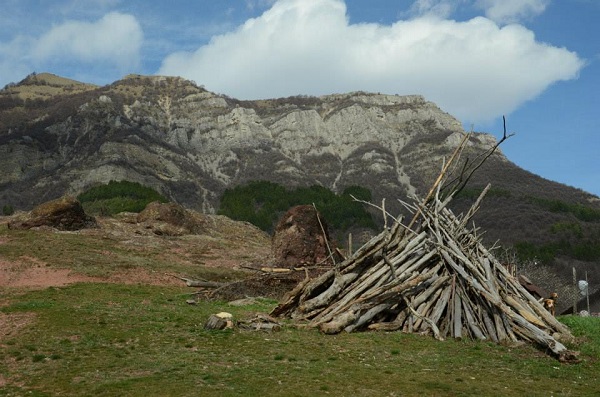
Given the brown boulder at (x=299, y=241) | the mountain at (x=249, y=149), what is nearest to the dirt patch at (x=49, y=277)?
the brown boulder at (x=299, y=241)

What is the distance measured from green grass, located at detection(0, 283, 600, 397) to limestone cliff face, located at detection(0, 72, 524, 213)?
85155 mm

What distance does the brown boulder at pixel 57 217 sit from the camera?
1464 inches

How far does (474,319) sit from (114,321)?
33.6 ft

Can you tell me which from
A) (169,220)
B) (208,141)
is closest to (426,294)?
(169,220)

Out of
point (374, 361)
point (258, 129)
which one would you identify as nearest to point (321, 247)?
point (374, 361)

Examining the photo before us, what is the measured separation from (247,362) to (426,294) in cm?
667

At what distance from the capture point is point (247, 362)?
1120cm

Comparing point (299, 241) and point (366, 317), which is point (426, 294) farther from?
point (299, 241)

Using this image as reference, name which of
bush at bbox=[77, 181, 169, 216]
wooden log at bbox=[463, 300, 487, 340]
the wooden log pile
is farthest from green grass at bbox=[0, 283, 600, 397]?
bush at bbox=[77, 181, 169, 216]

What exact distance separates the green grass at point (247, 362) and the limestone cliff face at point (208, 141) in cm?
8515

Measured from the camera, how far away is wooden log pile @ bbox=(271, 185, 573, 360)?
1444 centimetres

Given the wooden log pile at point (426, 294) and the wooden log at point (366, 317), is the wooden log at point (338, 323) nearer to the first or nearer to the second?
the wooden log pile at point (426, 294)

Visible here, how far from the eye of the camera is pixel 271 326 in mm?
14578

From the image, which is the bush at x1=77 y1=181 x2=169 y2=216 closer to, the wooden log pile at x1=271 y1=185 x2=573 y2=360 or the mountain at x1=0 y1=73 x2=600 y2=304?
the mountain at x1=0 y1=73 x2=600 y2=304
